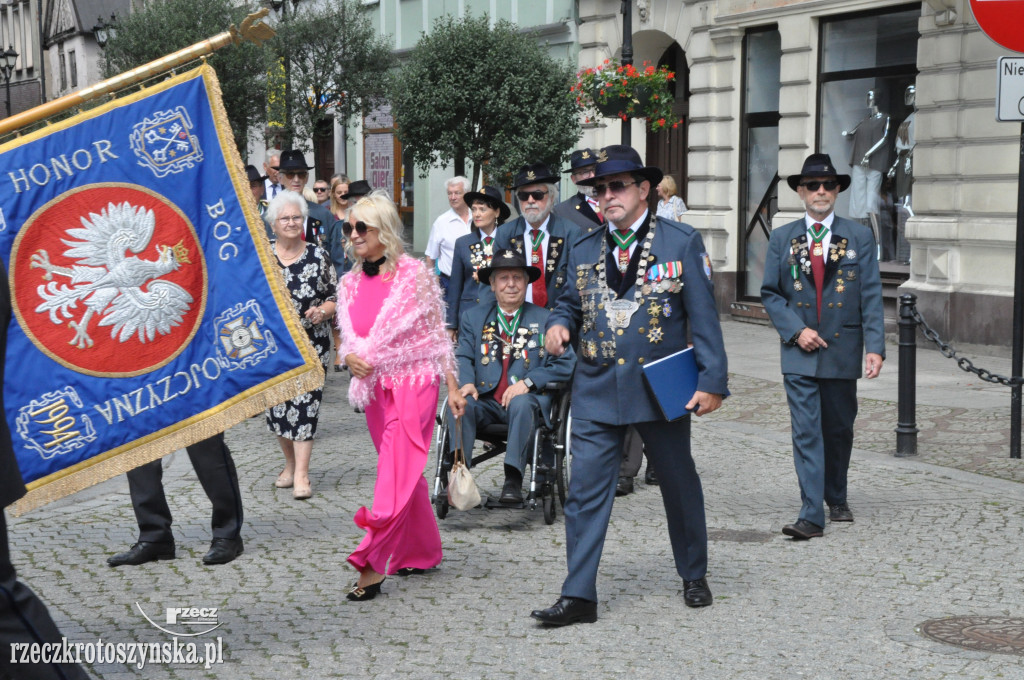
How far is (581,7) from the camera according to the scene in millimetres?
23094

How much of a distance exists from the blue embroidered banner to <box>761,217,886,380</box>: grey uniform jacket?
121 inches

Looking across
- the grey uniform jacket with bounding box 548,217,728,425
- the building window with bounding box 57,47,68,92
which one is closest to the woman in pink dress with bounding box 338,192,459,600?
the grey uniform jacket with bounding box 548,217,728,425

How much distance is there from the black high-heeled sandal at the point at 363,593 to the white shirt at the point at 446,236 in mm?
6222

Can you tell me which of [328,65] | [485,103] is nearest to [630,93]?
[485,103]

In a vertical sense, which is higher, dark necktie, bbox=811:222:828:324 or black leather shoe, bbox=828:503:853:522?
dark necktie, bbox=811:222:828:324

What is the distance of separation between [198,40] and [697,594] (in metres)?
26.0

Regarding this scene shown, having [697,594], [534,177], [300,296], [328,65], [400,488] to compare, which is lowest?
[697,594]

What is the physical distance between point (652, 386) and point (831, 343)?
198cm

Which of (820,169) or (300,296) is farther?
(300,296)

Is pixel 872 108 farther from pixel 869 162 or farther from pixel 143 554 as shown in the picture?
pixel 143 554

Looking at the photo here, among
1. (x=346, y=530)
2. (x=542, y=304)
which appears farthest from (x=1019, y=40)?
(x=346, y=530)

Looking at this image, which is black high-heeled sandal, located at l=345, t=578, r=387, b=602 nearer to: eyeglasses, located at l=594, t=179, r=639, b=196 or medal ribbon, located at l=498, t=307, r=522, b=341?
eyeglasses, located at l=594, t=179, r=639, b=196

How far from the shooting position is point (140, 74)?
4812 millimetres

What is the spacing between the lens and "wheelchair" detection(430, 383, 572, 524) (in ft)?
24.4
